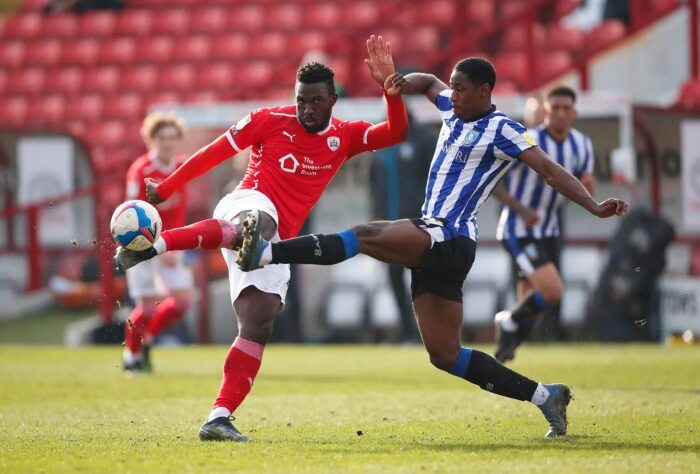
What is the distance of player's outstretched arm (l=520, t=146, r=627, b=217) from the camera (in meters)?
6.56

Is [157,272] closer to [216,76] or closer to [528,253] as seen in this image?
[528,253]

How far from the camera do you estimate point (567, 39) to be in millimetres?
19641

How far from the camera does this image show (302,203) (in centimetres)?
721

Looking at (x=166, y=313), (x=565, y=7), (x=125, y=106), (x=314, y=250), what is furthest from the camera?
(x=125, y=106)

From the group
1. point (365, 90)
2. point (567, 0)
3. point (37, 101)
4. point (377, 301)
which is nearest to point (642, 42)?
point (567, 0)

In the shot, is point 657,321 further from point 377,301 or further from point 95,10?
point 95,10

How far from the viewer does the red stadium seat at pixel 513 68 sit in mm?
19109

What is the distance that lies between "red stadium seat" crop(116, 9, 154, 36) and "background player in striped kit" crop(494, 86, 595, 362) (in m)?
14.3

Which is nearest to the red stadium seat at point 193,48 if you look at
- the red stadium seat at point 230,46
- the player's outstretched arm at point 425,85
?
the red stadium seat at point 230,46

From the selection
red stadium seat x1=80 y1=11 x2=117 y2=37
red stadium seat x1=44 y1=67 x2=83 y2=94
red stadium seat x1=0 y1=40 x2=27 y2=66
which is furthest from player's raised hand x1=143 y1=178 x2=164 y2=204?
red stadium seat x1=0 y1=40 x2=27 y2=66

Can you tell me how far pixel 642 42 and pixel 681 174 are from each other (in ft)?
9.43

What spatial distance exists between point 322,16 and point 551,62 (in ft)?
15.0

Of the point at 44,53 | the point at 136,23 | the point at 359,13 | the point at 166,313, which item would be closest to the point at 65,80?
the point at 44,53

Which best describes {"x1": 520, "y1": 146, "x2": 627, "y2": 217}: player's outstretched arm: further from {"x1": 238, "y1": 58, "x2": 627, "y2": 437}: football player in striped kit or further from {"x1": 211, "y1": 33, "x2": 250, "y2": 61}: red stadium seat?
{"x1": 211, "y1": 33, "x2": 250, "y2": 61}: red stadium seat
